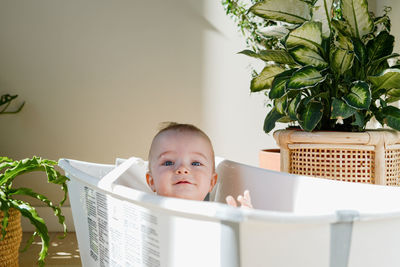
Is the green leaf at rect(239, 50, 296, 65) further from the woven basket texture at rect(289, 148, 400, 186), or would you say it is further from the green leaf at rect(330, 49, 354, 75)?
the woven basket texture at rect(289, 148, 400, 186)

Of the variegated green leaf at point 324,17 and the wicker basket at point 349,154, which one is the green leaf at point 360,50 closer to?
the variegated green leaf at point 324,17

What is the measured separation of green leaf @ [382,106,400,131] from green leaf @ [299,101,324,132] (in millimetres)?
199

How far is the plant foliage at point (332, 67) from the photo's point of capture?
4.75 ft

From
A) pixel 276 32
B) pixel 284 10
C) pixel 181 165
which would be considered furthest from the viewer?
pixel 276 32

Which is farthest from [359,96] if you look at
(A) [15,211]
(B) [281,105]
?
(A) [15,211]

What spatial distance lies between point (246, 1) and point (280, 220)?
74.8 inches

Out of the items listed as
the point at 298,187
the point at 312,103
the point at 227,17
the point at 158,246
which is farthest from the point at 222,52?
the point at 158,246

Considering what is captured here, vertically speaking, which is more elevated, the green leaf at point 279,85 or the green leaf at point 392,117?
the green leaf at point 279,85

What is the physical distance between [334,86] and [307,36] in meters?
0.21

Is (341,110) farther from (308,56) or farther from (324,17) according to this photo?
(324,17)

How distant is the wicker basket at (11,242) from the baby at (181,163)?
548 mm

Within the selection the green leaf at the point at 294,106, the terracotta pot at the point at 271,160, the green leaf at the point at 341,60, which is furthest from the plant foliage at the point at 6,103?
the green leaf at the point at 341,60

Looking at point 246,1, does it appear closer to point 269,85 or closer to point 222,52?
point 222,52

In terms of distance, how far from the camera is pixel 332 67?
1.54m
